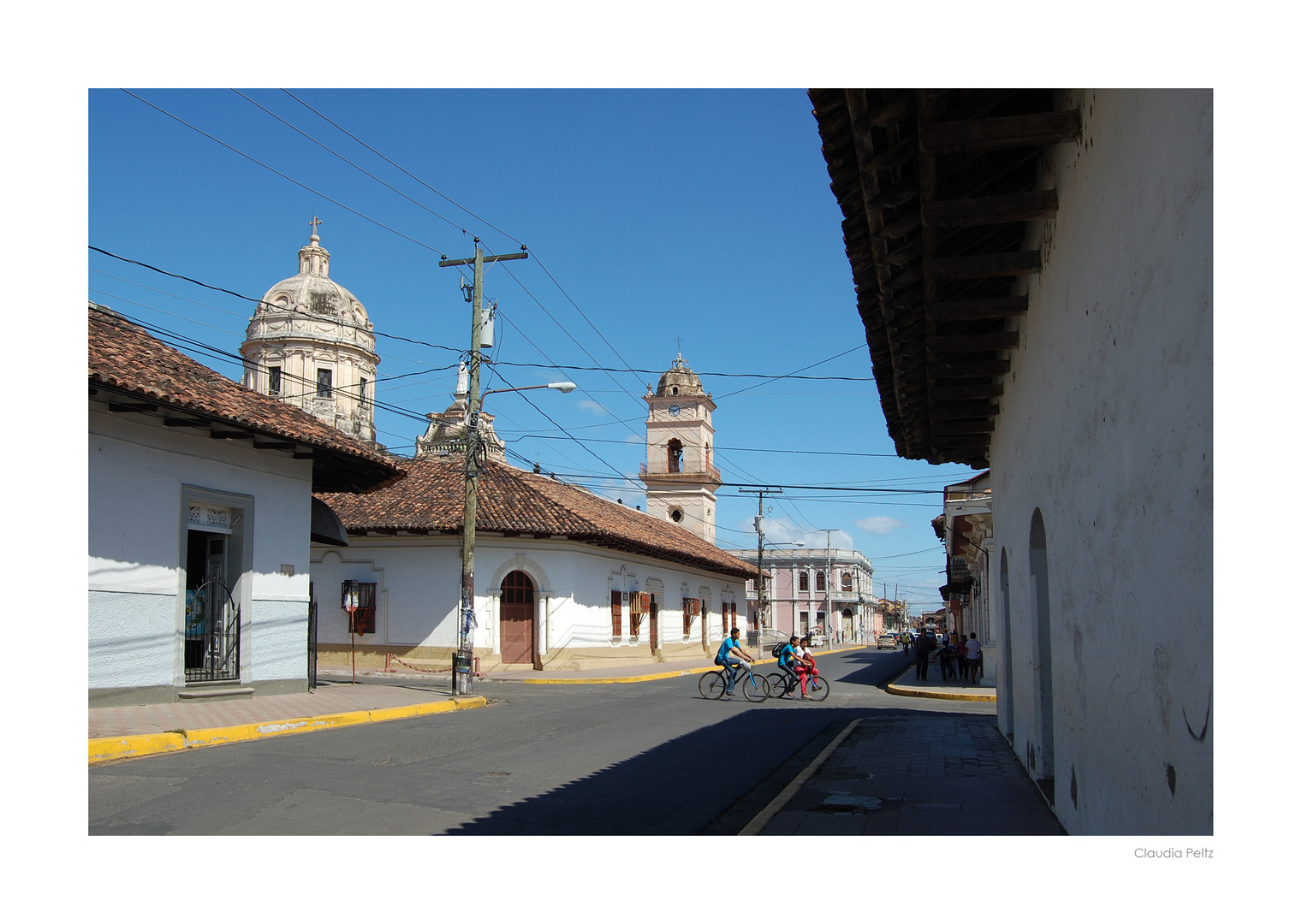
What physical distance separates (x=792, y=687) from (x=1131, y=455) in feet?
57.2

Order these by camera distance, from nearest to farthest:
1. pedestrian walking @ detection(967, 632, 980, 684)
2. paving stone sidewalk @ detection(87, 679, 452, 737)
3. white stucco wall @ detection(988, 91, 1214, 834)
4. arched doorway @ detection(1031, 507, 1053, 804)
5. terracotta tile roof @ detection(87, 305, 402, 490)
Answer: white stucco wall @ detection(988, 91, 1214, 834), arched doorway @ detection(1031, 507, 1053, 804), paving stone sidewalk @ detection(87, 679, 452, 737), terracotta tile roof @ detection(87, 305, 402, 490), pedestrian walking @ detection(967, 632, 980, 684)

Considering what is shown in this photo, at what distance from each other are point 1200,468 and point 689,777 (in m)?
7.44

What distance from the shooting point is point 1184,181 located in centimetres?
361

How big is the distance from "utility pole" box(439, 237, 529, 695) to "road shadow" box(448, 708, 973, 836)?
6434 mm

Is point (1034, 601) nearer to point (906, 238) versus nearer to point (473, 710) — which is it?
point (906, 238)

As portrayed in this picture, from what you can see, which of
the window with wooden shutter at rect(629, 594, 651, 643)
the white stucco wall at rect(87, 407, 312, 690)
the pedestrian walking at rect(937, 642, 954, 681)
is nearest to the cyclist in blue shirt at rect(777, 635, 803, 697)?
the white stucco wall at rect(87, 407, 312, 690)

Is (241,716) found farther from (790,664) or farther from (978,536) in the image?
(978,536)

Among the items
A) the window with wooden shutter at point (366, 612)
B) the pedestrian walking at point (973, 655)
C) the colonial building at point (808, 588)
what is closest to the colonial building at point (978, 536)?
the pedestrian walking at point (973, 655)

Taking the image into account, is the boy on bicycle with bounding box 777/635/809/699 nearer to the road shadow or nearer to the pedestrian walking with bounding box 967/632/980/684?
the road shadow

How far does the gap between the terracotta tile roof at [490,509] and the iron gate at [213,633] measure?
964 cm

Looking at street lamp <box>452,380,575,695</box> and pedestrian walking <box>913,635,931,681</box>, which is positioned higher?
street lamp <box>452,380,575,695</box>

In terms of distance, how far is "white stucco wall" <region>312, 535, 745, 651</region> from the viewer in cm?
2923

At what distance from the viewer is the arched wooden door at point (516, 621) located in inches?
1163

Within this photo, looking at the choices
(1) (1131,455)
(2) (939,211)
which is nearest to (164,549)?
(2) (939,211)
